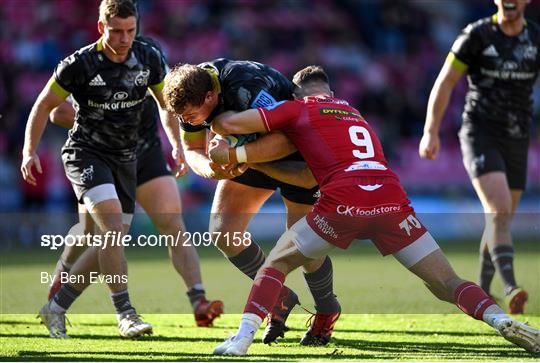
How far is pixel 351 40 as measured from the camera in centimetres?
2252

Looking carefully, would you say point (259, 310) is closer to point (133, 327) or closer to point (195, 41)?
point (133, 327)

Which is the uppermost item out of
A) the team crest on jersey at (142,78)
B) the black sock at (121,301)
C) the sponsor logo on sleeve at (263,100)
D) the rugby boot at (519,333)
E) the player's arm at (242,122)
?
the sponsor logo on sleeve at (263,100)

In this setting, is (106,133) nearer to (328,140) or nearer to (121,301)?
(121,301)

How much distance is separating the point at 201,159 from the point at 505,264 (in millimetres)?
3357

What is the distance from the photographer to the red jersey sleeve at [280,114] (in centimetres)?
589

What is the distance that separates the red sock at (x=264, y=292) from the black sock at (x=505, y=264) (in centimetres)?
334

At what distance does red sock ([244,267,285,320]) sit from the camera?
5723 millimetres

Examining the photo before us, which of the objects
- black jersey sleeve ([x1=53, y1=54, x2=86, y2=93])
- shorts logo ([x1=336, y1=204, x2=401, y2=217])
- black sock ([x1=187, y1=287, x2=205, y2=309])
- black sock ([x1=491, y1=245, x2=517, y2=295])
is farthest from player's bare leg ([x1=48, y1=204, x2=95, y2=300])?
black sock ([x1=491, y1=245, x2=517, y2=295])

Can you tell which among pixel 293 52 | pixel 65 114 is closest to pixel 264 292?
pixel 65 114

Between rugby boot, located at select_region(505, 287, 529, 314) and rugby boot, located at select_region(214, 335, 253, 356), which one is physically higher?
rugby boot, located at select_region(214, 335, 253, 356)

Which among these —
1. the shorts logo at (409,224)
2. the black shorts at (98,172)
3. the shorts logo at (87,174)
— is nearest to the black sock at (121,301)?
the black shorts at (98,172)

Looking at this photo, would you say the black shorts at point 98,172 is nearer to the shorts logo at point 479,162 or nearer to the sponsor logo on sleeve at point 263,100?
the sponsor logo on sleeve at point 263,100

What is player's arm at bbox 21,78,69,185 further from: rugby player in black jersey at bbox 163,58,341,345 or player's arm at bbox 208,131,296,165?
player's arm at bbox 208,131,296,165

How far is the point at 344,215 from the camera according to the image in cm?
584
